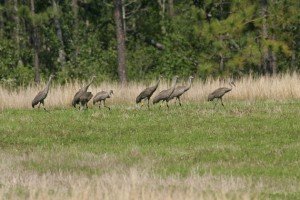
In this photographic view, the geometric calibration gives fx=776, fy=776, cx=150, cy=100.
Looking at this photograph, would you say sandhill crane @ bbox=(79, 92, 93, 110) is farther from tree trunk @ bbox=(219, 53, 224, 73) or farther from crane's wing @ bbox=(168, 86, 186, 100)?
tree trunk @ bbox=(219, 53, 224, 73)

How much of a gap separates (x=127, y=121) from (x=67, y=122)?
1667 millimetres

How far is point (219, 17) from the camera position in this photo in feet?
139

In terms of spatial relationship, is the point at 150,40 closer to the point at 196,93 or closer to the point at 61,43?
Answer: the point at 61,43

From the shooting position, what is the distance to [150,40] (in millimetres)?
48344

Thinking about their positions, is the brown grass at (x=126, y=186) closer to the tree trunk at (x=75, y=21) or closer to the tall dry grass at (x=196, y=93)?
the tall dry grass at (x=196, y=93)

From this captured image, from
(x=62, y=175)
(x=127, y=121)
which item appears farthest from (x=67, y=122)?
(x=62, y=175)

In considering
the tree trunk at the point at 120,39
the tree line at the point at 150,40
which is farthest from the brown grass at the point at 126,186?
the tree line at the point at 150,40

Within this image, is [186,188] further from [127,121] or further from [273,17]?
[273,17]

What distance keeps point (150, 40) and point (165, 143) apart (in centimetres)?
3060

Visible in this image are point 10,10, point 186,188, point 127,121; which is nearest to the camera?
point 186,188

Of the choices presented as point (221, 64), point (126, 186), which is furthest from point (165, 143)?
point (221, 64)

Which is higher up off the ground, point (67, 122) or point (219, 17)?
point (219, 17)

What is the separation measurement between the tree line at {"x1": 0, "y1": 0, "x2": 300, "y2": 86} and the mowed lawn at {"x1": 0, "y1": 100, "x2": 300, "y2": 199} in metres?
13.2

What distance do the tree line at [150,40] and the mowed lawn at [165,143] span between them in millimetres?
13151
